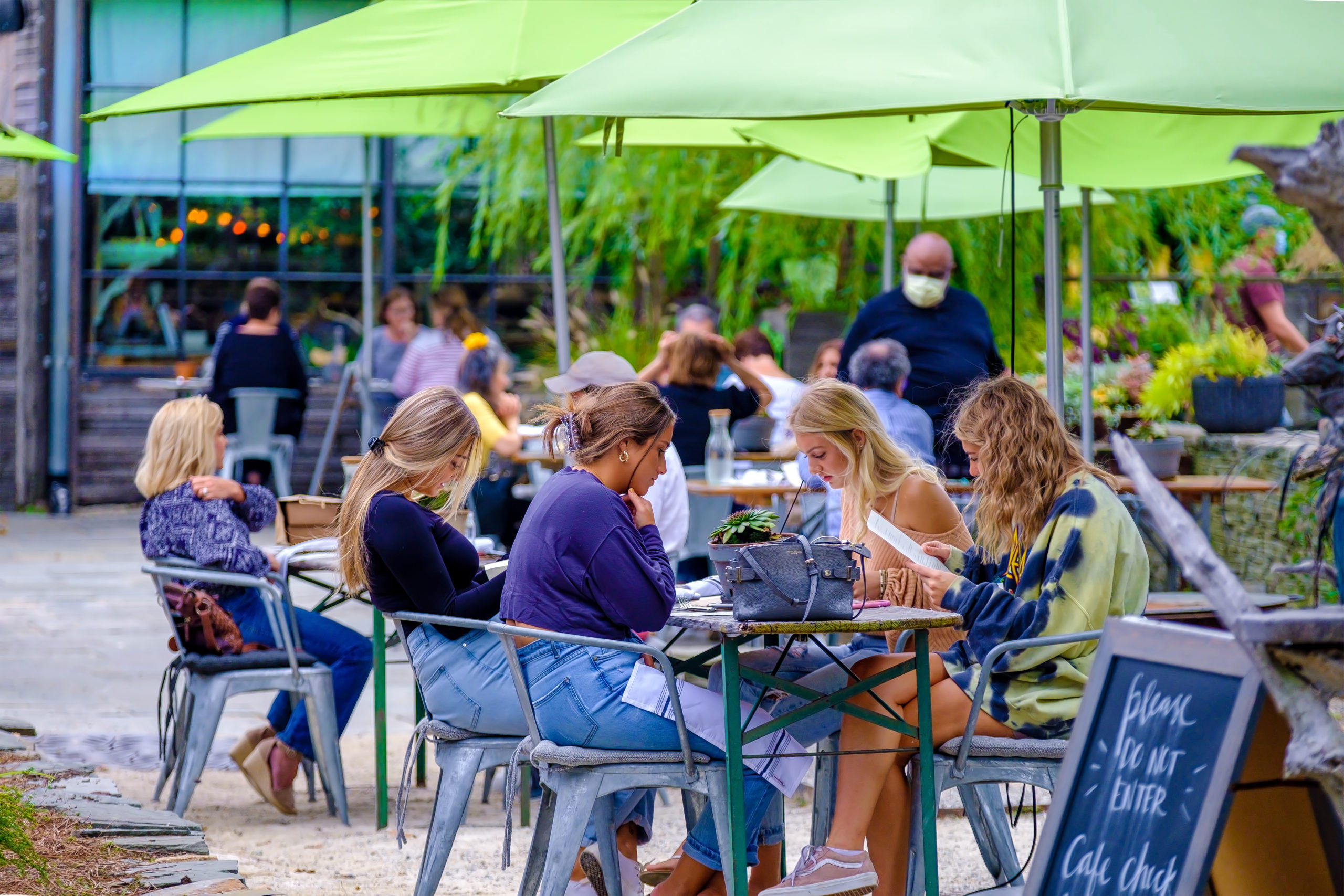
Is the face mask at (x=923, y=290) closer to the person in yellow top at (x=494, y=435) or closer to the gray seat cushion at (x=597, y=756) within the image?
the person in yellow top at (x=494, y=435)

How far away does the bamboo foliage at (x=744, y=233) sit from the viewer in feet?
32.5

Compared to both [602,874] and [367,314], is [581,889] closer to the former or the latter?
[602,874]

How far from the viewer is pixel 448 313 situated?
10.7 m

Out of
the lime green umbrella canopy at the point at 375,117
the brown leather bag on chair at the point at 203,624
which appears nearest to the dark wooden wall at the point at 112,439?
the lime green umbrella canopy at the point at 375,117

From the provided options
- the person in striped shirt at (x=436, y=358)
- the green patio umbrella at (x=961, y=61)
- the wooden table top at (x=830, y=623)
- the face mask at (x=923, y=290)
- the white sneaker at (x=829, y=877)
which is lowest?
the white sneaker at (x=829, y=877)

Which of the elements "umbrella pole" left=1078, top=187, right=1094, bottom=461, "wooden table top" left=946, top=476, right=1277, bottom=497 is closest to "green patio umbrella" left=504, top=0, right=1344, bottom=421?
"umbrella pole" left=1078, top=187, right=1094, bottom=461

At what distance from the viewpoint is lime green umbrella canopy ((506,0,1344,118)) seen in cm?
313

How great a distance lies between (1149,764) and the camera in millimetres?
2123

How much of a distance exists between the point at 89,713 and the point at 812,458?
10.2ft

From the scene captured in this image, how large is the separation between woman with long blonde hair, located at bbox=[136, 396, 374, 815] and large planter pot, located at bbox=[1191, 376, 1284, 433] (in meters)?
3.62

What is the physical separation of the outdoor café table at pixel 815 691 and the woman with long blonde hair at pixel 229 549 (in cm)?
166

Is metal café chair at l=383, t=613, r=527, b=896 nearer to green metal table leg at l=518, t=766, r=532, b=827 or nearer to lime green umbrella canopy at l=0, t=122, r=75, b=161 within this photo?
green metal table leg at l=518, t=766, r=532, b=827

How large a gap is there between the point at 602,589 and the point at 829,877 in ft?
2.34

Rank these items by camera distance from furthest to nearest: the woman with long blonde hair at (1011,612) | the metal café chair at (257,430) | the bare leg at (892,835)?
the metal café chair at (257,430) → the bare leg at (892,835) → the woman with long blonde hair at (1011,612)
